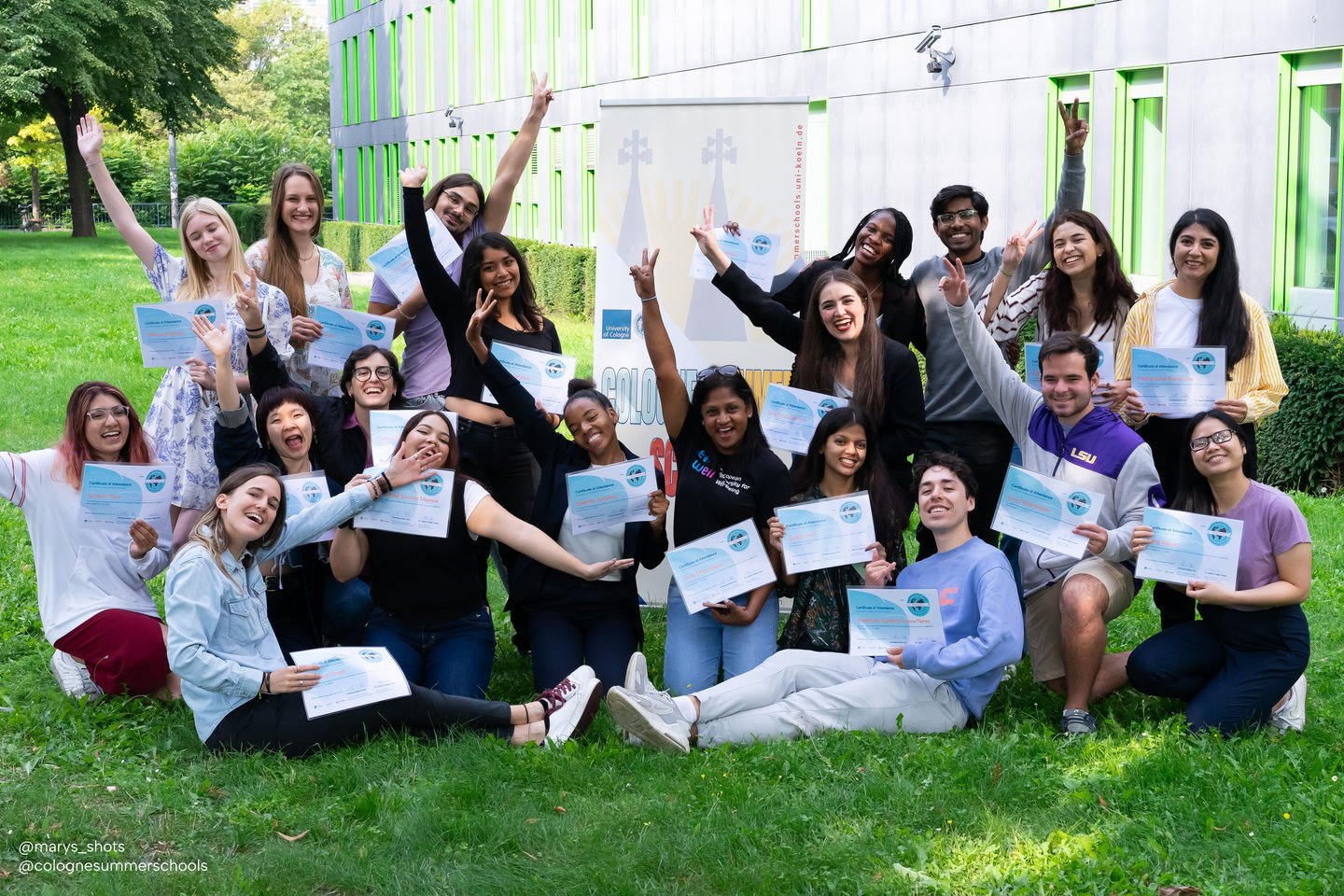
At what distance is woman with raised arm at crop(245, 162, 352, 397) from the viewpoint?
6500 mm

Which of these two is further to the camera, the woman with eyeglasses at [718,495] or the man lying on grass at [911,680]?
the woman with eyeglasses at [718,495]

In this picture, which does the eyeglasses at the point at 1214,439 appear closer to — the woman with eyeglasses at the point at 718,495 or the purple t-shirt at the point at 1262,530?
the purple t-shirt at the point at 1262,530

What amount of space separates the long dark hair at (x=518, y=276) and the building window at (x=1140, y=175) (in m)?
7.80

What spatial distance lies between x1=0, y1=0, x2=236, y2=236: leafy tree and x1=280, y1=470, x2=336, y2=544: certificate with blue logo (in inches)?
1454

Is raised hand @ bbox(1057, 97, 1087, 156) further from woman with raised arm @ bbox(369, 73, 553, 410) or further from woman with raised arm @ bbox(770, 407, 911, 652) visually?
woman with raised arm @ bbox(369, 73, 553, 410)

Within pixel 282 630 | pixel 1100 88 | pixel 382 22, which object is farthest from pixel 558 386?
pixel 382 22

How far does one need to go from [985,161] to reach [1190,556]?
1008 centimetres

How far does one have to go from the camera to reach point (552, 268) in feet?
79.3

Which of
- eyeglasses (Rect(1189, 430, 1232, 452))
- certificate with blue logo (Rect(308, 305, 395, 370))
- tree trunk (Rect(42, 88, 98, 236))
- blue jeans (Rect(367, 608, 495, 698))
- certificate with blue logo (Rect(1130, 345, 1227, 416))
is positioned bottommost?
blue jeans (Rect(367, 608, 495, 698))

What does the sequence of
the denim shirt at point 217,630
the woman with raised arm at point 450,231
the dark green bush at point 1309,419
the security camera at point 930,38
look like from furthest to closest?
the security camera at point 930,38 → the dark green bush at point 1309,419 → the woman with raised arm at point 450,231 → the denim shirt at point 217,630

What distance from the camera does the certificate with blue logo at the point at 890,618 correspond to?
5227 millimetres

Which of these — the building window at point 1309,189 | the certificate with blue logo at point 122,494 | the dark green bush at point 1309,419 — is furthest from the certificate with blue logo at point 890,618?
the building window at point 1309,189

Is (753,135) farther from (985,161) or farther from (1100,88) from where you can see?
(985,161)

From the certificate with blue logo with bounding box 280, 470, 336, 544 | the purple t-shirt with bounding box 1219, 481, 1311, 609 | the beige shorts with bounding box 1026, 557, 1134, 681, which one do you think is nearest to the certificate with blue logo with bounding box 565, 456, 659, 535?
the certificate with blue logo with bounding box 280, 470, 336, 544
